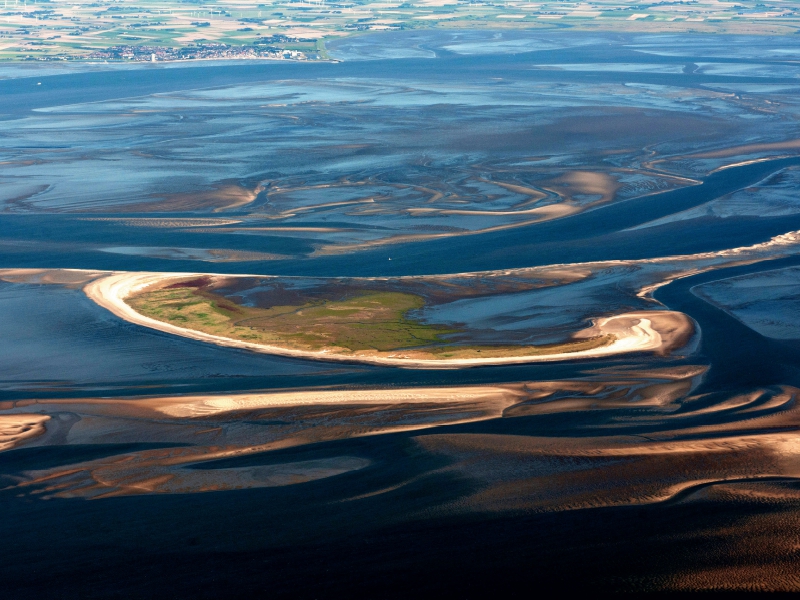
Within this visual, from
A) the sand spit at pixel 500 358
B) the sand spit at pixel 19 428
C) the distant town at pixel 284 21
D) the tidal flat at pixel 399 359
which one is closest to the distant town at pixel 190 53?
the distant town at pixel 284 21

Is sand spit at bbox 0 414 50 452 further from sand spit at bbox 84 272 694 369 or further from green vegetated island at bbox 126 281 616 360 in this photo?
green vegetated island at bbox 126 281 616 360

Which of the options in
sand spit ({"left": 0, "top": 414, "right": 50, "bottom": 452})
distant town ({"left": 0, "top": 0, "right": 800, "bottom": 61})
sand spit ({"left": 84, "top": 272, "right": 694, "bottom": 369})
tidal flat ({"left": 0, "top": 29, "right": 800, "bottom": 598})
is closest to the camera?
tidal flat ({"left": 0, "top": 29, "right": 800, "bottom": 598})

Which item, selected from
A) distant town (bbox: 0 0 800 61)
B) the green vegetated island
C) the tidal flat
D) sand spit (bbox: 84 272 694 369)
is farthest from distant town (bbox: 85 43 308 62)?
the green vegetated island

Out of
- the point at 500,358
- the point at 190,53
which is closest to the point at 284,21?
the point at 190,53

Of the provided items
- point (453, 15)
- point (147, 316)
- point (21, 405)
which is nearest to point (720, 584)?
point (21, 405)

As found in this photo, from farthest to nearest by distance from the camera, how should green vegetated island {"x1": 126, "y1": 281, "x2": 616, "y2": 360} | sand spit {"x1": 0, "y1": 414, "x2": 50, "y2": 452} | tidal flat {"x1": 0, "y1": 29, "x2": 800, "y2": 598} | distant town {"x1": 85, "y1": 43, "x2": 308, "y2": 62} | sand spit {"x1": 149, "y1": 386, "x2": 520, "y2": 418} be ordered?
1. distant town {"x1": 85, "y1": 43, "x2": 308, "y2": 62}
2. green vegetated island {"x1": 126, "y1": 281, "x2": 616, "y2": 360}
3. sand spit {"x1": 149, "y1": 386, "x2": 520, "y2": 418}
4. sand spit {"x1": 0, "y1": 414, "x2": 50, "y2": 452}
5. tidal flat {"x1": 0, "y1": 29, "x2": 800, "y2": 598}

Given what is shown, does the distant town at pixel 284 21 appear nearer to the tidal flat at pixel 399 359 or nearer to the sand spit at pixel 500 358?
the tidal flat at pixel 399 359

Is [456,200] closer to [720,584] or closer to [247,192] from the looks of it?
[247,192]
